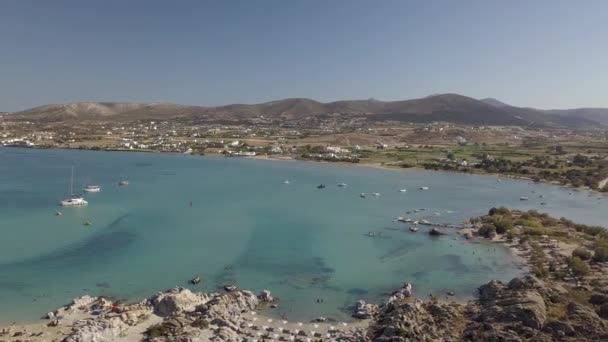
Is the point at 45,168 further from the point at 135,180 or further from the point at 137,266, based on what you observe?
the point at 137,266

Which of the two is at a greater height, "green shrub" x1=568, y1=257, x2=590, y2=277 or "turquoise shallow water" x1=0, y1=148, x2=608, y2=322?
"green shrub" x1=568, y1=257, x2=590, y2=277

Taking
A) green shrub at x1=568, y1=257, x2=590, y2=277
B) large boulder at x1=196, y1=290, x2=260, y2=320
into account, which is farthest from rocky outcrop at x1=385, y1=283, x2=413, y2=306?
green shrub at x1=568, y1=257, x2=590, y2=277

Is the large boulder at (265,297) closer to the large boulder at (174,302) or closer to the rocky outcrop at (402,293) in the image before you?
the large boulder at (174,302)

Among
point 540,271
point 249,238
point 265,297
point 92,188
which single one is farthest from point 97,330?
point 92,188

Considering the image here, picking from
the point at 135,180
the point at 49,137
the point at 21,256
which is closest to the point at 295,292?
the point at 21,256

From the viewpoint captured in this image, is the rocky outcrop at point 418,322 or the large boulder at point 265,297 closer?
the rocky outcrop at point 418,322

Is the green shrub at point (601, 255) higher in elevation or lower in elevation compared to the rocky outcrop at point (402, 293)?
higher

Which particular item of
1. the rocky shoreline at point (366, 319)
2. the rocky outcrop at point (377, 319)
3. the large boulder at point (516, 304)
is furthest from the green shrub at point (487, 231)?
the rocky outcrop at point (377, 319)

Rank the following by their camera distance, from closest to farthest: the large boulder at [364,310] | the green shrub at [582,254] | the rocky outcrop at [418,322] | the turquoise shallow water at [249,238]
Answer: the rocky outcrop at [418,322] → the large boulder at [364,310] → the turquoise shallow water at [249,238] → the green shrub at [582,254]

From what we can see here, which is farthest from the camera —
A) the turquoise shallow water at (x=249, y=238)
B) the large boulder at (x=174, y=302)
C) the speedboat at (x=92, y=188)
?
the speedboat at (x=92, y=188)

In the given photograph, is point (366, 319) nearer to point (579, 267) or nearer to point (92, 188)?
point (579, 267)

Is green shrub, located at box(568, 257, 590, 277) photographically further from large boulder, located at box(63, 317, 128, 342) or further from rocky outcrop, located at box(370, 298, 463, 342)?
large boulder, located at box(63, 317, 128, 342)
